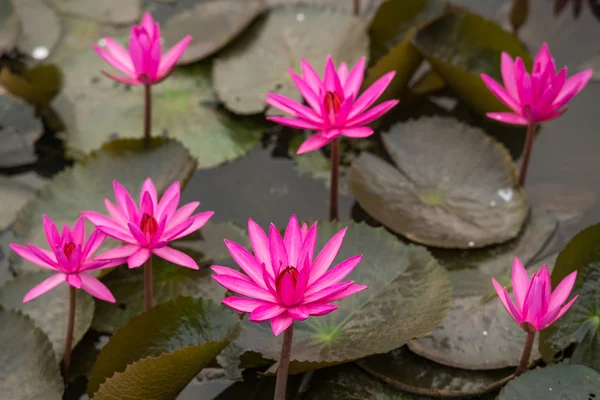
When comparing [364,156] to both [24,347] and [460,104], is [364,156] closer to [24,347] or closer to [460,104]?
[460,104]

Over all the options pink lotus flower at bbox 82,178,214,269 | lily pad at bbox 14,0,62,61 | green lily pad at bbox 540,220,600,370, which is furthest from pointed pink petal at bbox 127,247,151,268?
lily pad at bbox 14,0,62,61

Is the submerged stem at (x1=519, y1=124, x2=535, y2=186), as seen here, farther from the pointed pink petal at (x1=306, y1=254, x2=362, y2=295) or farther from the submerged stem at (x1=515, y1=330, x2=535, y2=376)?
the pointed pink petal at (x1=306, y1=254, x2=362, y2=295)

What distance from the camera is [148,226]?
1.46 metres

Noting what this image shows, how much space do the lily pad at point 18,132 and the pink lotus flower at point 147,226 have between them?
0.97 metres

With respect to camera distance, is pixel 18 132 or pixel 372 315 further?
pixel 18 132

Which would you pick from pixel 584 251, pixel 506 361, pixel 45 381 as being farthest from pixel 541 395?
pixel 45 381

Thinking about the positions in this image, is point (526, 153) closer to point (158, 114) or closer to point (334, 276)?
point (334, 276)

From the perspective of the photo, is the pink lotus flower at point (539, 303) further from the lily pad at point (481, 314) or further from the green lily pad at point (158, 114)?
the green lily pad at point (158, 114)

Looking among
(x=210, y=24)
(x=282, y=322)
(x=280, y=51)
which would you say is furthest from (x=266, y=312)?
(x=210, y=24)

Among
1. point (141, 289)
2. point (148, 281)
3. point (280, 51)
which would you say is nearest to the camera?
point (148, 281)

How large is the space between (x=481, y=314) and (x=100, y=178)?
3.73 ft

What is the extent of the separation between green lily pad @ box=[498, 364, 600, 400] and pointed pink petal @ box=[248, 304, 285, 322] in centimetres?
55

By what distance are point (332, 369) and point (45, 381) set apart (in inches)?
25.8

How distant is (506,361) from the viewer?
164 centimetres
